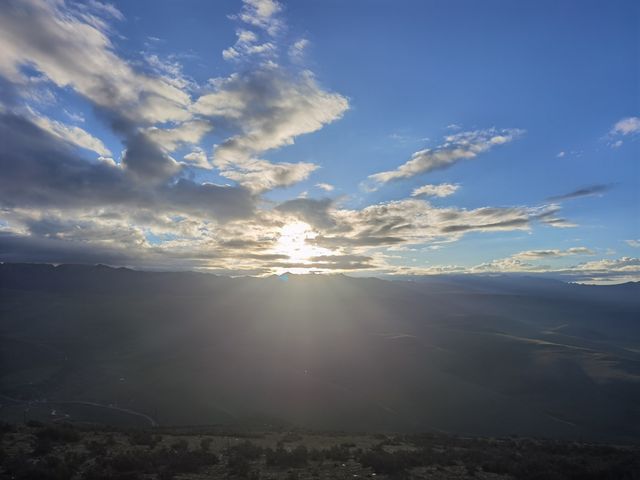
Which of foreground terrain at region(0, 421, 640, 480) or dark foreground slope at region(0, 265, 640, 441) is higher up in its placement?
foreground terrain at region(0, 421, 640, 480)

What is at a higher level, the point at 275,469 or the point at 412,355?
the point at 275,469

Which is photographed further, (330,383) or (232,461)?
(330,383)

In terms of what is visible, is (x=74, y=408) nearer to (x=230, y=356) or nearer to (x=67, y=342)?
(x=230, y=356)

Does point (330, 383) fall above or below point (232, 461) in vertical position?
below

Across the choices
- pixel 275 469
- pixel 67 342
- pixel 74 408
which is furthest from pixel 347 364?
pixel 67 342

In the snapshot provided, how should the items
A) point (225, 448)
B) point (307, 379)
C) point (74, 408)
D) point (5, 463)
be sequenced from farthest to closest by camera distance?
point (307, 379) → point (74, 408) → point (225, 448) → point (5, 463)

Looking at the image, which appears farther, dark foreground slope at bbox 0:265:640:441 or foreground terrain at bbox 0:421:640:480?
dark foreground slope at bbox 0:265:640:441

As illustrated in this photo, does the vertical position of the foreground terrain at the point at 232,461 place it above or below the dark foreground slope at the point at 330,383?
above

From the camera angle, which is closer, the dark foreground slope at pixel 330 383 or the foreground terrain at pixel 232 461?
the foreground terrain at pixel 232 461
